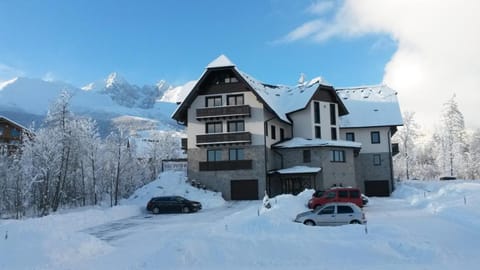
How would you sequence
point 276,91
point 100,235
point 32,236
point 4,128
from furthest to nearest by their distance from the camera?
point 4,128 < point 276,91 < point 100,235 < point 32,236

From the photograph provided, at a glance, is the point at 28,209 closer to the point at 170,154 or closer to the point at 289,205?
the point at 289,205

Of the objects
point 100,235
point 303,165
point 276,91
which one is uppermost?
point 276,91

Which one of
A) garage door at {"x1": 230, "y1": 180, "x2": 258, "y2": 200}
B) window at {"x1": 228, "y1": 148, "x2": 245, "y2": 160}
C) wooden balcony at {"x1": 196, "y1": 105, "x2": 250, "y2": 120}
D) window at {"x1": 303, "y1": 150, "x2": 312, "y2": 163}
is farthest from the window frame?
window at {"x1": 303, "y1": 150, "x2": 312, "y2": 163}

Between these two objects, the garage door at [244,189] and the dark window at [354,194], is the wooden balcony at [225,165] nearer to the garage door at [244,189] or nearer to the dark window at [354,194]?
the garage door at [244,189]

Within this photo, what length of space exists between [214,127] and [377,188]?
70.5ft

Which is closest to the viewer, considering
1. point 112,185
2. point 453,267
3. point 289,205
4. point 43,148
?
point 453,267

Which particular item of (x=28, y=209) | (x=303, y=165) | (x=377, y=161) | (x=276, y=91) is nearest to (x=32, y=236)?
(x=28, y=209)

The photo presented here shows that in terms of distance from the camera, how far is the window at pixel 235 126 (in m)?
40.3

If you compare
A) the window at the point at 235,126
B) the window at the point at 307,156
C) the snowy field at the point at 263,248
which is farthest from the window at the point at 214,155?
the snowy field at the point at 263,248

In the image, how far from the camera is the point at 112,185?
150ft

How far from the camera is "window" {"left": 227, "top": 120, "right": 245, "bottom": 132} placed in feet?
132

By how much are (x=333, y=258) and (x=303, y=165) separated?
27653mm

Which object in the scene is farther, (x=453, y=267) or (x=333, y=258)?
(x=333, y=258)

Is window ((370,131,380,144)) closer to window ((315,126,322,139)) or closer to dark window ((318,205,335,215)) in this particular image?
window ((315,126,322,139))
